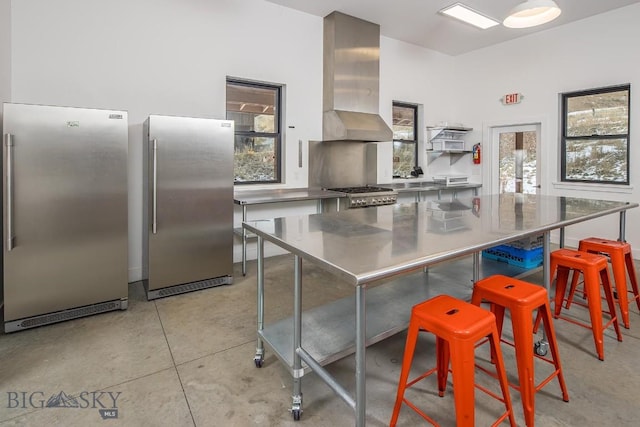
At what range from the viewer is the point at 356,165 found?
5.49 metres

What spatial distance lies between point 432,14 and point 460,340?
485cm

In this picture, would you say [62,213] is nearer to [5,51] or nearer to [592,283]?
[5,51]

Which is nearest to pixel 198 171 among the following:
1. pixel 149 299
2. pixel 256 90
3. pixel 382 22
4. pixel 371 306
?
pixel 149 299

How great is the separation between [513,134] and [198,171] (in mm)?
5363

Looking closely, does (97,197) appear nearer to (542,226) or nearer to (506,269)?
(542,226)

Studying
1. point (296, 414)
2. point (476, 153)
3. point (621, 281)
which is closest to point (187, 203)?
point (296, 414)

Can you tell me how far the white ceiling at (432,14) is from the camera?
Result: 452cm

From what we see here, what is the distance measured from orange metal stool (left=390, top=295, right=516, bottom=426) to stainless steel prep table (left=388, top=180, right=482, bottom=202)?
3.67m

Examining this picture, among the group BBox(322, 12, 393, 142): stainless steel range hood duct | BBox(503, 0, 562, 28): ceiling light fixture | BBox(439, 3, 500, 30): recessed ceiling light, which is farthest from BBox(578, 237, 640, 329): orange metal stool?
BBox(439, 3, 500, 30): recessed ceiling light

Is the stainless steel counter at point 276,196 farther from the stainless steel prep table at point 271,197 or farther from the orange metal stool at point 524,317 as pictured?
the orange metal stool at point 524,317

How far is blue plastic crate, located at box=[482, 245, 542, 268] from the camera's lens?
3129 mm

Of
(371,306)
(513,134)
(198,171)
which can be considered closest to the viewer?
(371,306)

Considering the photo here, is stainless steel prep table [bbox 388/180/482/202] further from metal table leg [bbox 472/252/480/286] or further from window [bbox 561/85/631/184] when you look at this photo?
metal table leg [bbox 472/252/480/286]

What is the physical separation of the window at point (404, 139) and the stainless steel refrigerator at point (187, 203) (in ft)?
11.7
